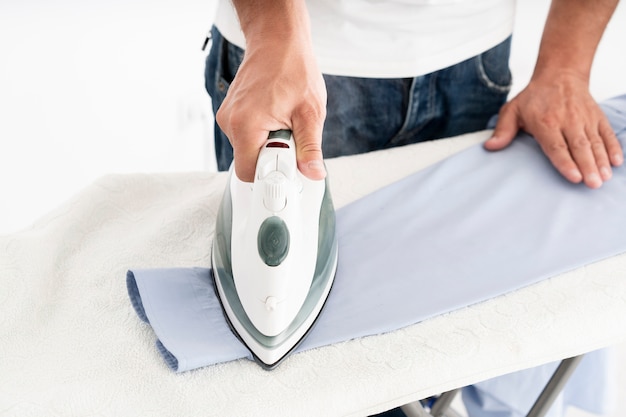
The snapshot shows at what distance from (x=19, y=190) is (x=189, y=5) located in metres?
1.30

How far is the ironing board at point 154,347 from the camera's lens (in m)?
0.83

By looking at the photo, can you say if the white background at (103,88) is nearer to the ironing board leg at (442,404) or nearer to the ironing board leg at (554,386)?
the ironing board leg at (442,404)

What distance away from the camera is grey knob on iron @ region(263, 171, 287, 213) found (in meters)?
0.87

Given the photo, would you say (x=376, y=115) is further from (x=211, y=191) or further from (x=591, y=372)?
(x=591, y=372)

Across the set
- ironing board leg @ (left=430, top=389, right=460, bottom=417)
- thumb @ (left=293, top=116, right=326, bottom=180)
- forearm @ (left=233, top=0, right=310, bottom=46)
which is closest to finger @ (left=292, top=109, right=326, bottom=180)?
thumb @ (left=293, top=116, right=326, bottom=180)

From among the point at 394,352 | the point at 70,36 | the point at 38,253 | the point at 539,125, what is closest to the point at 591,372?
the point at 539,125

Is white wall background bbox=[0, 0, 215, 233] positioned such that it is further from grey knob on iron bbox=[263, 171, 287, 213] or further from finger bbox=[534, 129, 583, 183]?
grey knob on iron bbox=[263, 171, 287, 213]

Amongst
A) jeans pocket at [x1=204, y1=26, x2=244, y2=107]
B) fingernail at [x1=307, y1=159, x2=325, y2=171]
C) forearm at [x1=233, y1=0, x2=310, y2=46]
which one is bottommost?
jeans pocket at [x1=204, y1=26, x2=244, y2=107]

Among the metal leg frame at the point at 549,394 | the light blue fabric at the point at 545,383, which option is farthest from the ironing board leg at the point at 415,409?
the light blue fabric at the point at 545,383

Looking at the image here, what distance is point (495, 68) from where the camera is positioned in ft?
4.92

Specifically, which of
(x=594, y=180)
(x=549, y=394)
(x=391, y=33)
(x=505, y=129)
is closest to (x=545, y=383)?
(x=549, y=394)

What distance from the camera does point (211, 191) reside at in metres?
1.23

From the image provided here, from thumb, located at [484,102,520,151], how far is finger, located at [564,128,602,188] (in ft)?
0.36

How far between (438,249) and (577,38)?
1.94ft
